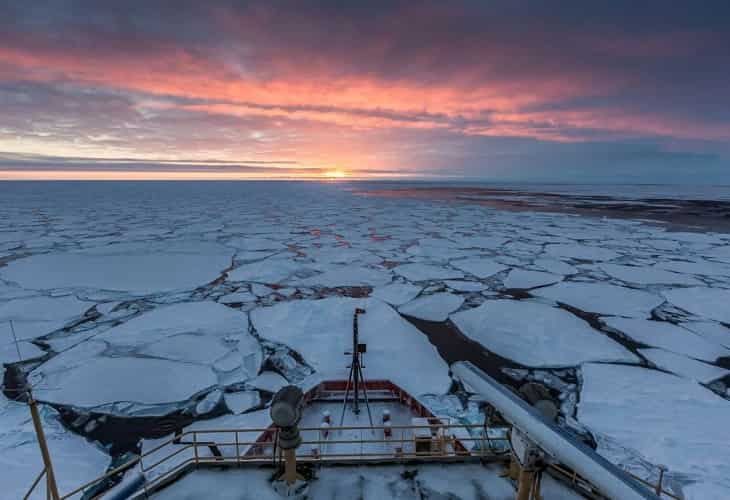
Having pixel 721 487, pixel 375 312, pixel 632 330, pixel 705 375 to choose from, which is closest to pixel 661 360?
pixel 705 375

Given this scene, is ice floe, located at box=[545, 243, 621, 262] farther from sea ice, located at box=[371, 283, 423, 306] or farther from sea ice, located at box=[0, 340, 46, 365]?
sea ice, located at box=[0, 340, 46, 365]

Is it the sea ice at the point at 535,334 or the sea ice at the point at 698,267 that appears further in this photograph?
the sea ice at the point at 698,267

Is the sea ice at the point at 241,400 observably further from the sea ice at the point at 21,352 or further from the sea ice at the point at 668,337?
the sea ice at the point at 668,337

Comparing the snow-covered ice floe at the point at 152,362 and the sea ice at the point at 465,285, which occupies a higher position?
the sea ice at the point at 465,285

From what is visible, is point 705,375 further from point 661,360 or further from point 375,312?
point 375,312

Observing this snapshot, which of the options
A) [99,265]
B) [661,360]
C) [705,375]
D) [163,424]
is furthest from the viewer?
[99,265]

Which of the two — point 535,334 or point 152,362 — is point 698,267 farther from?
point 152,362

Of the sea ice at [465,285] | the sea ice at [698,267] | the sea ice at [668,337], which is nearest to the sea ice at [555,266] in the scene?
the sea ice at [698,267]

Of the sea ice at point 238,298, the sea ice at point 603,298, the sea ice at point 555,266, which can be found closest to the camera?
the sea ice at point 603,298
